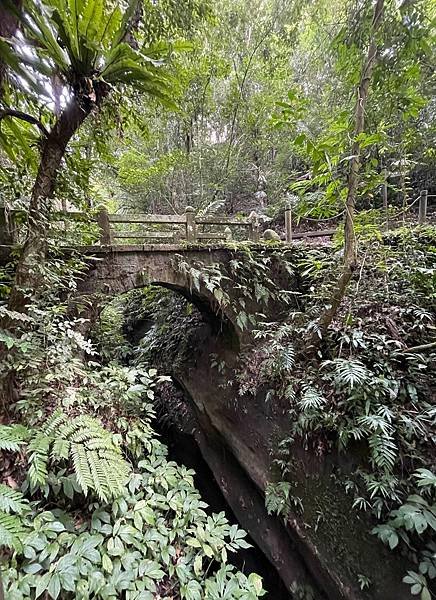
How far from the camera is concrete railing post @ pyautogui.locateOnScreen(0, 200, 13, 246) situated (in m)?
2.80

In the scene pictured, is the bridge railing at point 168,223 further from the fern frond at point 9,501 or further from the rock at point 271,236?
the fern frond at point 9,501

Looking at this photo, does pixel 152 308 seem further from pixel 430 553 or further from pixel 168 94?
pixel 430 553

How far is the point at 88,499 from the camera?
7.19 feet

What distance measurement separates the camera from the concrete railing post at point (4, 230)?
2801 mm

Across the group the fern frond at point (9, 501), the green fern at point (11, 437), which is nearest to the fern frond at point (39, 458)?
the green fern at point (11, 437)

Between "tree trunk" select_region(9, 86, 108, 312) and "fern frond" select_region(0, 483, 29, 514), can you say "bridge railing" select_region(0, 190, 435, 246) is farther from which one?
"fern frond" select_region(0, 483, 29, 514)

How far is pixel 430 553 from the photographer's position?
7.88 feet

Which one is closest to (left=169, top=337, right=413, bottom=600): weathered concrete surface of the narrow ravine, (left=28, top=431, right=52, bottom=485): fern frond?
the narrow ravine

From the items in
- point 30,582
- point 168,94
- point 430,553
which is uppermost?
point 168,94

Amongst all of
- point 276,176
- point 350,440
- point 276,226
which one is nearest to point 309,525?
point 350,440

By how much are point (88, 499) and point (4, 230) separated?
2.54m

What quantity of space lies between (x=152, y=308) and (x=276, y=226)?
17.5 feet

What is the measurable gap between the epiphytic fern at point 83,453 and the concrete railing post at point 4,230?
1.84 meters

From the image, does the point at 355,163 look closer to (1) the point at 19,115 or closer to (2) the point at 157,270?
(2) the point at 157,270
